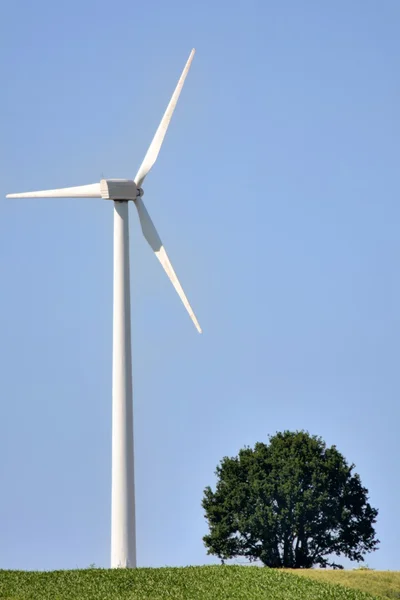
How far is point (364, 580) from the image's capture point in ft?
223

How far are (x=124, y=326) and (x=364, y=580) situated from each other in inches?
774

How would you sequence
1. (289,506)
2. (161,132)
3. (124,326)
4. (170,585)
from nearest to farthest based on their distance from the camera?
(170,585), (124,326), (161,132), (289,506)

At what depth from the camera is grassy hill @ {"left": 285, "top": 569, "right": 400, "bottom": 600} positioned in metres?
65.4

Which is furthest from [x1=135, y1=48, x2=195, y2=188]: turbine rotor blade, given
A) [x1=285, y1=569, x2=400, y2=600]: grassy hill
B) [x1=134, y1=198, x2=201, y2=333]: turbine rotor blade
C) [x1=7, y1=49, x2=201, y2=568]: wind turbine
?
[x1=285, y1=569, x2=400, y2=600]: grassy hill

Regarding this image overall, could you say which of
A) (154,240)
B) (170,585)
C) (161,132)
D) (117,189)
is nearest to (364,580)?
(170,585)

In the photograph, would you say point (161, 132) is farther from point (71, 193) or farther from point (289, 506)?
point (289, 506)

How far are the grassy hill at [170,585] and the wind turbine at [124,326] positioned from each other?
202 cm

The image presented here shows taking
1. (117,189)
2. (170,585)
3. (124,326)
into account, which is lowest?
(170,585)

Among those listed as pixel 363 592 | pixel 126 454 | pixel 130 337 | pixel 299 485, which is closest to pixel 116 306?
pixel 130 337

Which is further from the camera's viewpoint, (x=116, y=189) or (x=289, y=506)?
(x=289, y=506)

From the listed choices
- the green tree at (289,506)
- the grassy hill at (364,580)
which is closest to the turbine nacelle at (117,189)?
the grassy hill at (364,580)

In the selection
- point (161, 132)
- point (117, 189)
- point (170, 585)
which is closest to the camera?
point (170, 585)

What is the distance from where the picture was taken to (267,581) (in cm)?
6244

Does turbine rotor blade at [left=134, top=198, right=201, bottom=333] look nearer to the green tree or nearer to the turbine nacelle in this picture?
the turbine nacelle
